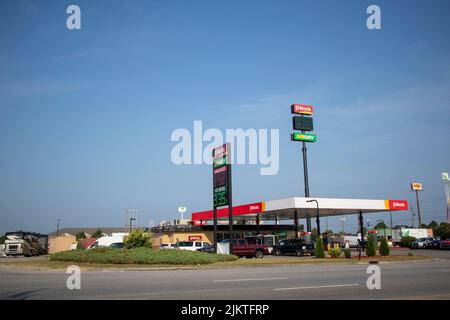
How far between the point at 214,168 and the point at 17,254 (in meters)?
28.3

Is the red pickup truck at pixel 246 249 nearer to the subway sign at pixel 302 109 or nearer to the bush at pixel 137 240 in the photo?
the bush at pixel 137 240

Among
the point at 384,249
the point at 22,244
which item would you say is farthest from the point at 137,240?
Result: the point at 22,244

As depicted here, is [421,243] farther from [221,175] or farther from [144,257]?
[144,257]

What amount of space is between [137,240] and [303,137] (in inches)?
1959

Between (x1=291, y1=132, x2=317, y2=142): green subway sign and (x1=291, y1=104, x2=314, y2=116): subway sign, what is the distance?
13.3 ft

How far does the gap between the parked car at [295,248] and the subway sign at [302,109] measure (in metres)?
36.6

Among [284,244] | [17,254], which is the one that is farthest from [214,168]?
[17,254]

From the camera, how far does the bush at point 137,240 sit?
32.1 metres

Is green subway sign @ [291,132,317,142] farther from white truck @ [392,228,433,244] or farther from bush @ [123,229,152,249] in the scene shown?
bush @ [123,229,152,249]

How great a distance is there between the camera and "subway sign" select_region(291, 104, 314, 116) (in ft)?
253

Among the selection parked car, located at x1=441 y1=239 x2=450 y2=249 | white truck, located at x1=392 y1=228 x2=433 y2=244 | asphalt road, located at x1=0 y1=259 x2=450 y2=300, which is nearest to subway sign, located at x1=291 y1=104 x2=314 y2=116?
white truck, located at x1=392 y1=228 x2=433 y2=244

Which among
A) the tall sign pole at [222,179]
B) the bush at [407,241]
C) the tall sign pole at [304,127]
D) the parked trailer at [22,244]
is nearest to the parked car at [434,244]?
the bush at [407,241]
